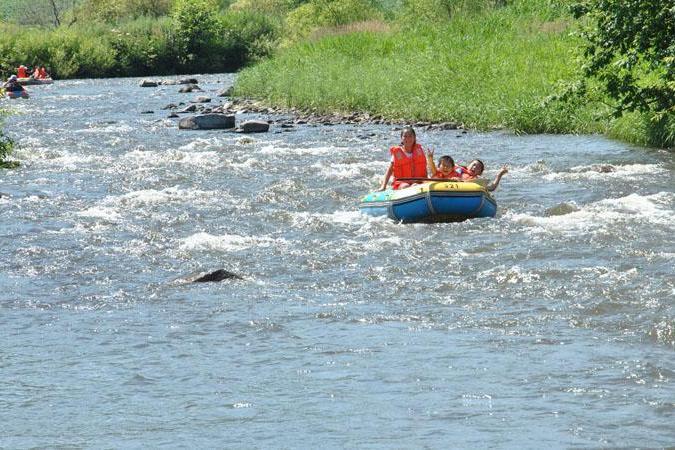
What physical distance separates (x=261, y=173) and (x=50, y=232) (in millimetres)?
5913

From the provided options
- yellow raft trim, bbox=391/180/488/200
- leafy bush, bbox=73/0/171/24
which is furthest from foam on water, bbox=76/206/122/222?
leafy bush, bbox=73/0/171/24

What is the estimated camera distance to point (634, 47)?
1945cm

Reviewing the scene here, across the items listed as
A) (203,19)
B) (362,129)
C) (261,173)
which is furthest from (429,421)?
(203,19)

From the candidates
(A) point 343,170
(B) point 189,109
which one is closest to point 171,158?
(A) point 343,170

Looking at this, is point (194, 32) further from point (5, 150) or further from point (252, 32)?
point (5, 150)

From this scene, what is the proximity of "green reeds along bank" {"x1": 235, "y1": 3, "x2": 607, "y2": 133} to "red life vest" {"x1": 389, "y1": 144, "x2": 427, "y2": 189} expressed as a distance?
18.8 ft

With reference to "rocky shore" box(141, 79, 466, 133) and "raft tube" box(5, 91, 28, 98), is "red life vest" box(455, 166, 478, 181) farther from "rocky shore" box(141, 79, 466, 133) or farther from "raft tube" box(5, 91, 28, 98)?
"raft tube" box(5, 91, 28, 98)

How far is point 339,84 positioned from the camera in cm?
3091

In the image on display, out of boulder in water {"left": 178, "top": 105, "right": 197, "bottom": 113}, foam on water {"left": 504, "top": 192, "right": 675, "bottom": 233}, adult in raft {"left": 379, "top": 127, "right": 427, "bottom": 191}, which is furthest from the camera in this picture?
boulder in water {"left": 178, "top": 105, "right": 197, "bottom": 113}

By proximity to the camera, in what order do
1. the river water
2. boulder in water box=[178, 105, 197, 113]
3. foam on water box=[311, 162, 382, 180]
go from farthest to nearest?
1. boulder in water box=[178, 105, 197, 113]
2. foam on water box=[311, 162, 382, 180]
3. the river water

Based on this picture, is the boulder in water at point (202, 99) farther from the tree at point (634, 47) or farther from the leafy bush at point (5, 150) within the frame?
the tree at point (634, 47)

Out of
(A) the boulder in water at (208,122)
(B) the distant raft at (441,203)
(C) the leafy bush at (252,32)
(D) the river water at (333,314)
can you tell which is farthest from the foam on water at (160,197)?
(C) the leafy bush at (252,32)

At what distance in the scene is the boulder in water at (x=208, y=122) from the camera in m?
28.6

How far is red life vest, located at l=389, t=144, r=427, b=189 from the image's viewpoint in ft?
52.5
